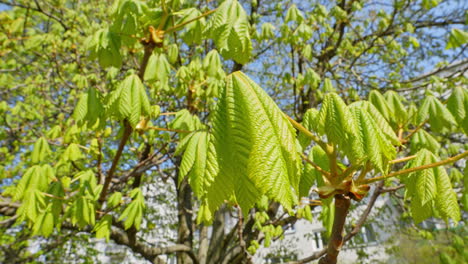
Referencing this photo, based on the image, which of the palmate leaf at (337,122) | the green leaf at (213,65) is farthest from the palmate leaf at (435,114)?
the green leaf at (213,65)

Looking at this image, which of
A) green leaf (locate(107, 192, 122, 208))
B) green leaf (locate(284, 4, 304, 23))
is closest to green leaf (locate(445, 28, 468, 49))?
green leaf (locate(284, 4, 304, 23))

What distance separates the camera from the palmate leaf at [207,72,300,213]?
56cm

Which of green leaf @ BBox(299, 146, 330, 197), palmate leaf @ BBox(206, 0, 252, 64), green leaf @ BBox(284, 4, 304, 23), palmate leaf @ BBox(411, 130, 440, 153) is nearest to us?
green leaf @ BBox(299, 146, 330, 197)

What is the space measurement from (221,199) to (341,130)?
1.35 ft

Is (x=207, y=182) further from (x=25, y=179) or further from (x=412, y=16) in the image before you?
(x=412, y=16)

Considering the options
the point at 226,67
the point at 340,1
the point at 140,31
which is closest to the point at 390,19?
the point at 340,1

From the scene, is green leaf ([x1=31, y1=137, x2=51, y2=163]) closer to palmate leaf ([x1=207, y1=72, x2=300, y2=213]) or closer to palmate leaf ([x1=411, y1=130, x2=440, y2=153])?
palmate leaf ([x1=207, y1=72, x2=300, y2=213])

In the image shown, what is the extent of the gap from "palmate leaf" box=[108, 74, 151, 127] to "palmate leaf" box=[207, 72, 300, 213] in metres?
1.01

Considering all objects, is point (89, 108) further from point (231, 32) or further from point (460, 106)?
point (460, 106)

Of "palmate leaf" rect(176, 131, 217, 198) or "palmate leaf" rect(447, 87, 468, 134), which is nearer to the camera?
"palmate leaf" rect(176, 131, 217, 198)

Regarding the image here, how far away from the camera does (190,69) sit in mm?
3238

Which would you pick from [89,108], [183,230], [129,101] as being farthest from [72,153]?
[183,230]

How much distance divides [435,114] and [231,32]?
1.24 m

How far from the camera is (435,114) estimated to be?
1638mm
